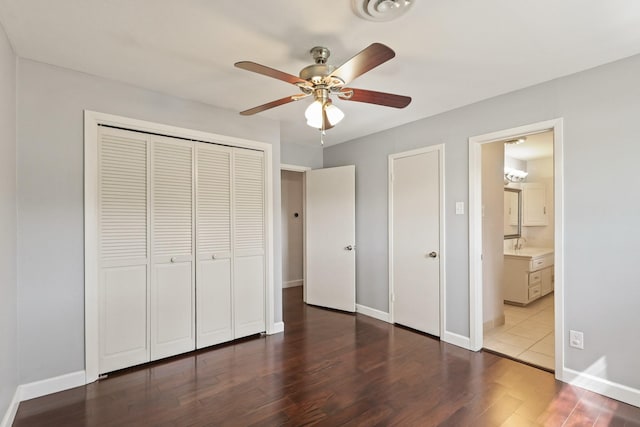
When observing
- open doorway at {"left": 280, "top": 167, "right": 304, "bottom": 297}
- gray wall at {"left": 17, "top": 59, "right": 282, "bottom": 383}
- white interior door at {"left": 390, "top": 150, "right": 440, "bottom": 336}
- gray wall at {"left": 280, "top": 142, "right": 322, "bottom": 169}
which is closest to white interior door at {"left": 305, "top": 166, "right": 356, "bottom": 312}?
gray wall at {"left": 280, "top": 142, "right": 322, "bottom": 169}

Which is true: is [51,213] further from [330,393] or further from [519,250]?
[519,250]

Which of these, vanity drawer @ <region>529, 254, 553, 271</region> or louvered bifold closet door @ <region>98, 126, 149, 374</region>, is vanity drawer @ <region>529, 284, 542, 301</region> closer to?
vanity drawer @ <region>529, 254, 553, 271</region>

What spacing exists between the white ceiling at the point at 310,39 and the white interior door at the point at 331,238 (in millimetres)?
1820

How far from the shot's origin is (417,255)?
354 centimetres

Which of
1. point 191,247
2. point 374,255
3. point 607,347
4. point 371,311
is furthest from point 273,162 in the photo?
point 607,347

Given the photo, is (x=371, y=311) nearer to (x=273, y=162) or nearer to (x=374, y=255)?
(x=374, y=255)

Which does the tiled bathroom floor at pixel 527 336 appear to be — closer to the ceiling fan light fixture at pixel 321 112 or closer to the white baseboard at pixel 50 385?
the ceiling fan light fixture at pixel 321 112

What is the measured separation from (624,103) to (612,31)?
594 millimetres

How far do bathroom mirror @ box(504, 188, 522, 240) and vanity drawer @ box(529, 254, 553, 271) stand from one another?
60 centimetres

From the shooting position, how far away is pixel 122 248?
2592 mm

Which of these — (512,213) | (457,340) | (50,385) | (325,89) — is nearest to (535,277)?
(512,213)

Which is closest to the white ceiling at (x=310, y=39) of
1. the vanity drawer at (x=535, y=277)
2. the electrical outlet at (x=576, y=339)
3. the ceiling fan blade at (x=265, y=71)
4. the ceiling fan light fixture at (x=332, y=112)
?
the ceiling fan blade at (x=265, y=71)

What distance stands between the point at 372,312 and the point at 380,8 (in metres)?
3.42

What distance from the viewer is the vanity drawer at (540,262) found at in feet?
14.7
